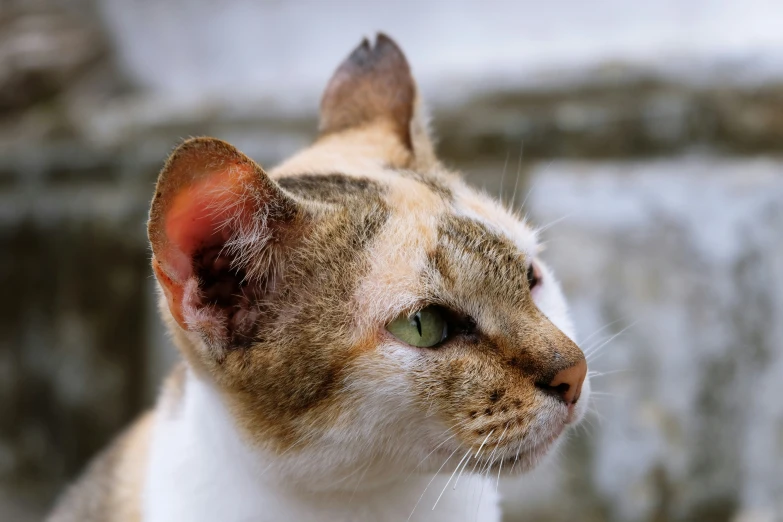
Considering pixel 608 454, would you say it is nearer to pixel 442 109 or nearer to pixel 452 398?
pixel 452 398

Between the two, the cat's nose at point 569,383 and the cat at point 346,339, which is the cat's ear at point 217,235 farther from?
the cat's nose at point 569,383

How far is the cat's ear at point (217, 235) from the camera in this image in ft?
4.18

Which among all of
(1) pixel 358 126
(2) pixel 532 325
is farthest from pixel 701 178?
(2) pixel 532 325

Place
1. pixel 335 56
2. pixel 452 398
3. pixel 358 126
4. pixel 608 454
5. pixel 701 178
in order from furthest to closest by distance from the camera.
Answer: pixel 335 56 → pixel 701 178 → pixel 608 454 → pixel 358 126 → pixel 452 398

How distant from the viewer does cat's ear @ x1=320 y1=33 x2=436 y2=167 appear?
1976mm

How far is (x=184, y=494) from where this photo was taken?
5.44ft

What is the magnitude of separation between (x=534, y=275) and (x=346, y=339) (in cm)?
51

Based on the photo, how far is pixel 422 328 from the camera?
1407 mm

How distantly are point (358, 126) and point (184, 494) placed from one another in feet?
3.39

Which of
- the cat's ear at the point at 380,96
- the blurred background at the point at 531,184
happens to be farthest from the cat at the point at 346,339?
the blurred background at the point at 531,184

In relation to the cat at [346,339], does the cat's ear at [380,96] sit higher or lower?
higher

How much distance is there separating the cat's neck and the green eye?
29cm

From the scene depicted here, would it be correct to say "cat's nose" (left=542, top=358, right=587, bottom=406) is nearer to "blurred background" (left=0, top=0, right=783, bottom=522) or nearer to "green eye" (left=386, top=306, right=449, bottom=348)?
"green eye" (left=386, top=306, right=449, bottom=348)

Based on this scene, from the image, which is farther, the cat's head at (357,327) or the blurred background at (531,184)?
the blurred background at (531,184)
